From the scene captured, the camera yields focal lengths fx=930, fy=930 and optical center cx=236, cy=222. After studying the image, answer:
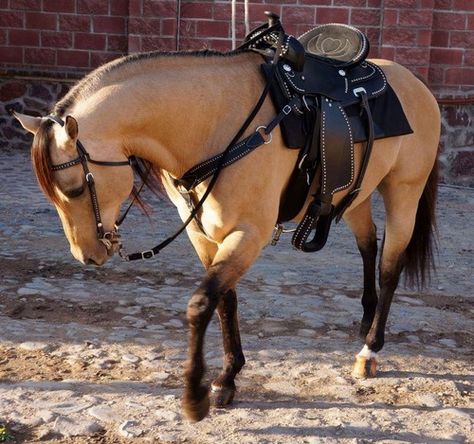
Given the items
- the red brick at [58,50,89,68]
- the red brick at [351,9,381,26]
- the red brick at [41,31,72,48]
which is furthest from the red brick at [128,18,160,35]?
the red brick at [351,9,381,26]

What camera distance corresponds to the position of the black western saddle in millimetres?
4270

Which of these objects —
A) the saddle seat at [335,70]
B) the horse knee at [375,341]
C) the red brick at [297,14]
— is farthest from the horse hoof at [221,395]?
the red brick at [297,14]

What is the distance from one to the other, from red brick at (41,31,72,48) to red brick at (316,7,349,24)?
3062mm

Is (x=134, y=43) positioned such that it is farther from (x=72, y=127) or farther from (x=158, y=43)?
(x=72, y=127)

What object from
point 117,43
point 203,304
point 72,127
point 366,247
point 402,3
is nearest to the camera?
point 72,127

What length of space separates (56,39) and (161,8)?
1.45 metres

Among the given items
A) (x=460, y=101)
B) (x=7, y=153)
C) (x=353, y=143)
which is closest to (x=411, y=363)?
(x=353, y=143)

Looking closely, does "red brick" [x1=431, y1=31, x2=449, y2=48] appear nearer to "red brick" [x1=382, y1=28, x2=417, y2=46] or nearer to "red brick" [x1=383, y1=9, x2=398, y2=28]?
"red brick" [x1=382, y1=28, x2=417, y2=46]

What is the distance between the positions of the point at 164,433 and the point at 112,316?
1734mm

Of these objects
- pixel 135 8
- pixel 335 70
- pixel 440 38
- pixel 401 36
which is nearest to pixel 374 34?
pixel 401 36

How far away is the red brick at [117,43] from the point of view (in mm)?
11305

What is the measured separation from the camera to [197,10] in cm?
1089

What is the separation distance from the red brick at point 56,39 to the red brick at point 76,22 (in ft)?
0.36

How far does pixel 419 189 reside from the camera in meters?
5.19
